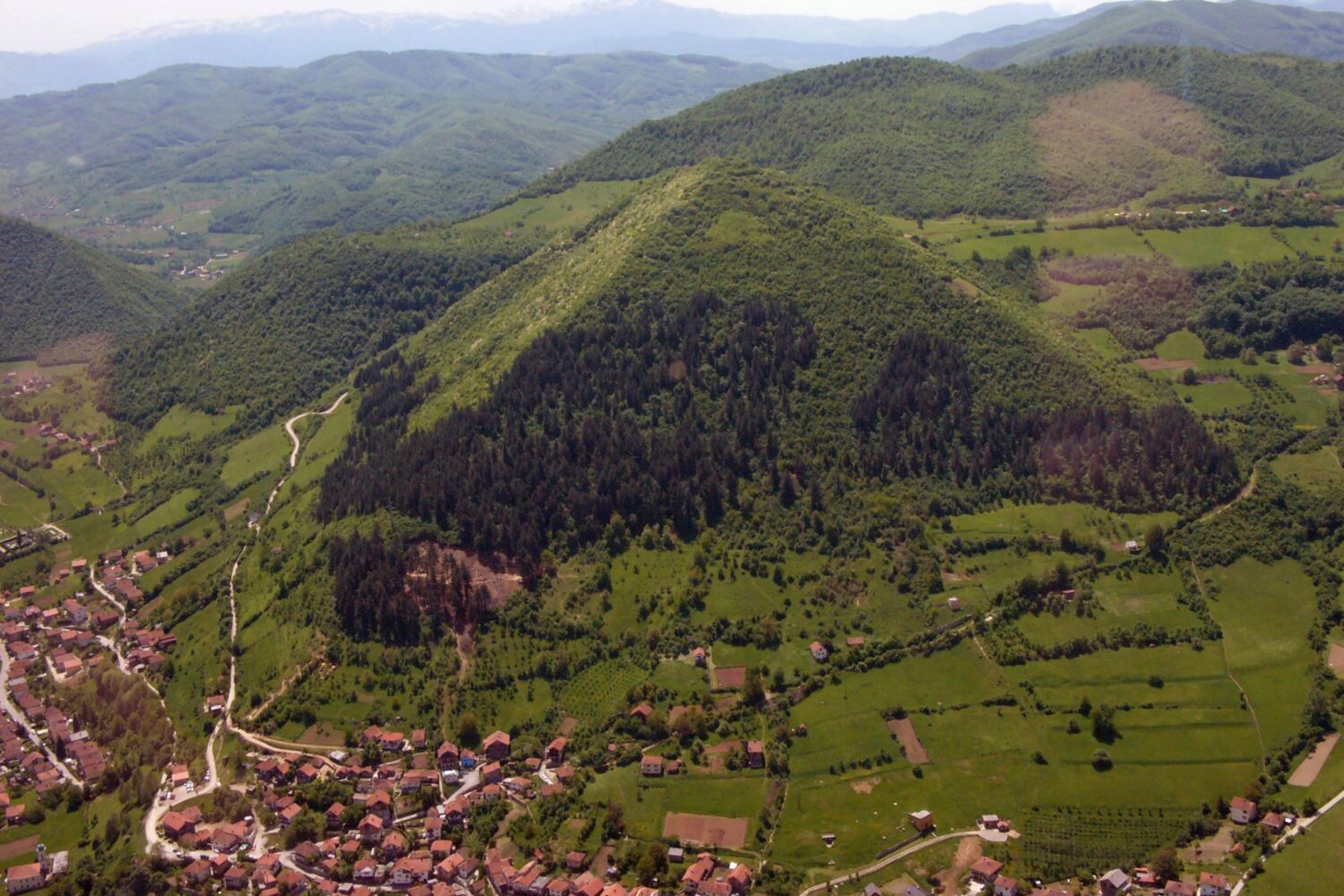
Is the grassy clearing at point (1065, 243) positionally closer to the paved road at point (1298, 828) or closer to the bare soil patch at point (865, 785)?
the bare soil patch at point (865, 785)

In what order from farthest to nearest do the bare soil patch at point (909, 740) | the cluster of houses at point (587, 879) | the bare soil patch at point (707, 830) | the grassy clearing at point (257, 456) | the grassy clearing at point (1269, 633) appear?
1. the grassy clearing at point (257, 456)
2. the grassy clearing at point (1269, 633)
3. the bare soil patch at point (909, 740)
4. the bare soil patch at point (707, 830)
5. the cluster of houses at point (587, 879)

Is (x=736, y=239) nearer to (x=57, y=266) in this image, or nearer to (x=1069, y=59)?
(x=1069, y=59)

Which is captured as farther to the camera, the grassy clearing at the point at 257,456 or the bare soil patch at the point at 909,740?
the grassy clearing at the point at 257,456

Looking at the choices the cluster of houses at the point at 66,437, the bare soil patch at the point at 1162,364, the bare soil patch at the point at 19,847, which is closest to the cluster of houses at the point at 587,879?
the bare soil patch at the point at 19,847

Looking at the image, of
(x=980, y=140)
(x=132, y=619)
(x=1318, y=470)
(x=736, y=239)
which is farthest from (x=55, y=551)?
(x=980, y=140)

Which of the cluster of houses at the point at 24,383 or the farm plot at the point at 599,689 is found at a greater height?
the cluster of houses at the point at 24,383

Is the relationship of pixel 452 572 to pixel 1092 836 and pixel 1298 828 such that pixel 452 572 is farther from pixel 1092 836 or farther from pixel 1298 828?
pixel 1298 828
